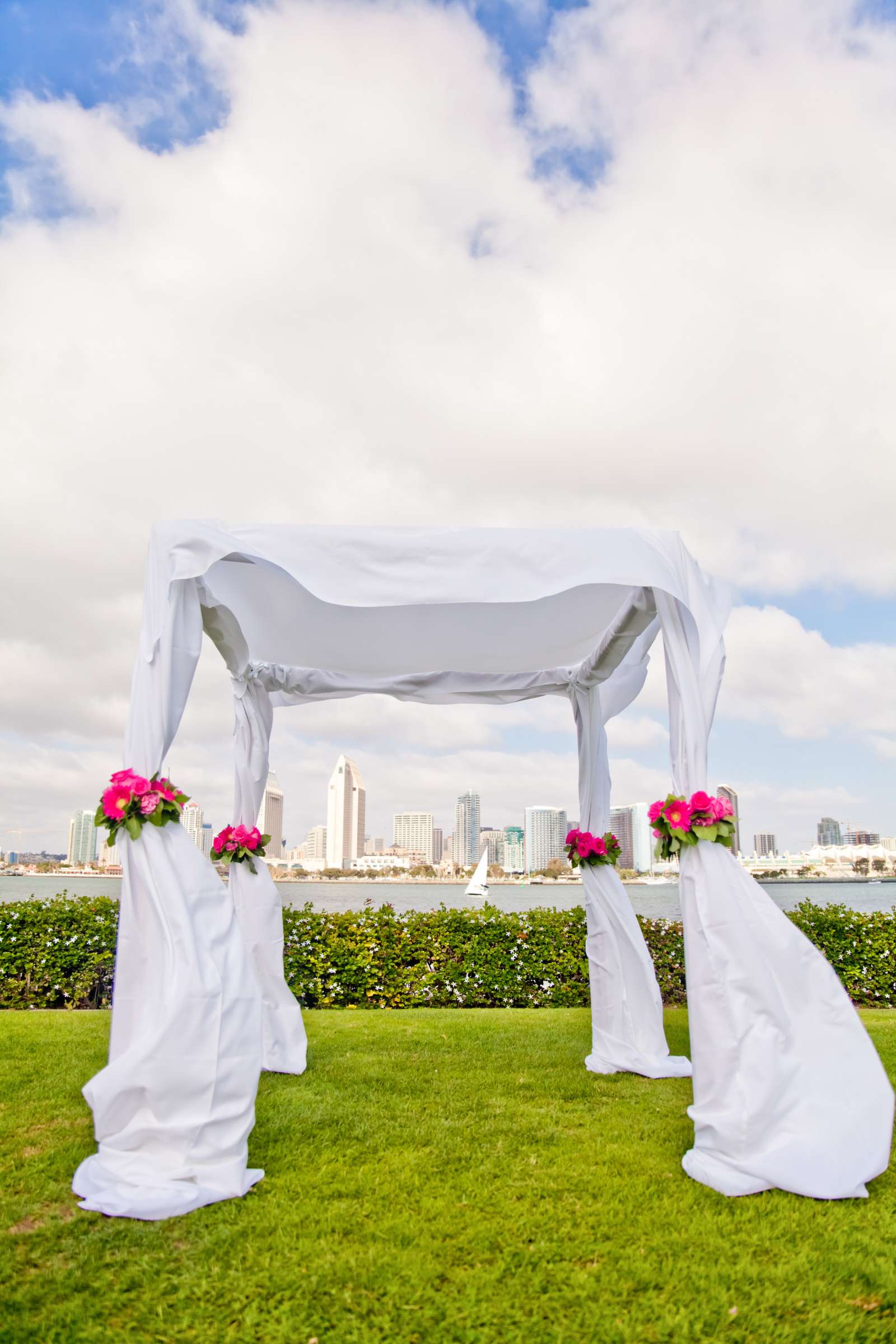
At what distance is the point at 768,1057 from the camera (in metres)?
2.61

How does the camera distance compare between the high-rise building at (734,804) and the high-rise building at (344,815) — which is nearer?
the high-rise building at (734,804)

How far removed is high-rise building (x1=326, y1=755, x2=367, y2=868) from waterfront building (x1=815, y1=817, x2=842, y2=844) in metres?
17.3

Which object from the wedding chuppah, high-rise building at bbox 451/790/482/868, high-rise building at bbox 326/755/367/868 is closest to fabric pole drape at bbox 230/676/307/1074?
the wedding chuppah

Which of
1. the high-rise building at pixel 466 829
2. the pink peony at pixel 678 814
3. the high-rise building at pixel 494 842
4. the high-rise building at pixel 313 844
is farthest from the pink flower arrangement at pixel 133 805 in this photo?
the high-rise building at pixel 466 829

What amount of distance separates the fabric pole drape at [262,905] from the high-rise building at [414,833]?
27.5 meters

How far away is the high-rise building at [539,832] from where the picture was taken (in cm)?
1537

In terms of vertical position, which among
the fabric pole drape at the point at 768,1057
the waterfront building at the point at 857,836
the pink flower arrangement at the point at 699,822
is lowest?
the fabric pole drape at the point at 768,1057

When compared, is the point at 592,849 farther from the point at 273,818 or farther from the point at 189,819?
the point at 273,818

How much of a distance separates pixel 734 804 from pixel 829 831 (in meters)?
29.6

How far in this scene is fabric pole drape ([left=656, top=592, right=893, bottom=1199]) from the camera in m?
2.52

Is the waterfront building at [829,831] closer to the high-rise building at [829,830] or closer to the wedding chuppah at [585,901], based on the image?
the high-rise building at [829,830]

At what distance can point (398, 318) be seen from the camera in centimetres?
647

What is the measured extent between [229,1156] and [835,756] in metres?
8.67

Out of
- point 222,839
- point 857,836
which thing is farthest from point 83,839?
point 857,836
